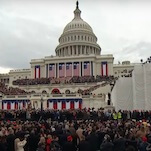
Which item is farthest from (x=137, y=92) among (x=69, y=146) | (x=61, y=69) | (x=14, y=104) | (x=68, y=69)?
(x=61, y=69)

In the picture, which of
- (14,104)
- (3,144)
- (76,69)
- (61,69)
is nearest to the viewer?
(3,144)

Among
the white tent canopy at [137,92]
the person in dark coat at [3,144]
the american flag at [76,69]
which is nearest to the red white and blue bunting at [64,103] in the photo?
the white tent canopy at [137,92]

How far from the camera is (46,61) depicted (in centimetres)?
9650

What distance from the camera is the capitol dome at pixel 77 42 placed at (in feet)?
378

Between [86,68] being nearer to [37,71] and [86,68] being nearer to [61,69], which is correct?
[61,69]

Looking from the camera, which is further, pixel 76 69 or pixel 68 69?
pixel 68 69

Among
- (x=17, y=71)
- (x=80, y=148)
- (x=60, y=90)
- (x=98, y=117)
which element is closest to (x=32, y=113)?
(x=98, y=117)

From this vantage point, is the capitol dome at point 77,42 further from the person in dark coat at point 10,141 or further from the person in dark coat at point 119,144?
the person in dark coat at point 119,144

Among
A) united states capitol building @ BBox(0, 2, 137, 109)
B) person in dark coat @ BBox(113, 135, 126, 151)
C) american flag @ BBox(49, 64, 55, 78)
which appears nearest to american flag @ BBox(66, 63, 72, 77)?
united states capitol building @ BBox(0, 2, 137, 109)

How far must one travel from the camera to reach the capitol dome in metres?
115

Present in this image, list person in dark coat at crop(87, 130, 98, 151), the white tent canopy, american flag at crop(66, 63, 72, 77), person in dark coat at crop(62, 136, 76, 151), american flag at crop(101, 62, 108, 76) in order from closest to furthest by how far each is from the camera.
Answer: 1. person in dark coat at crop(62, 136, 76, 151)
2. person in dark coat at crop(87, 130, 98, 151)
3. the white tent canopy
4. american flag at crop(66, 63, 72, 77)
5. american flag at crop(101, 62, 108, 76)

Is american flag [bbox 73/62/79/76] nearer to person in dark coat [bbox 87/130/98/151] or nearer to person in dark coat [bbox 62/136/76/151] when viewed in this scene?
person in dark coat [bbox 87/130/98/151]

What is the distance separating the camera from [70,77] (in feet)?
281

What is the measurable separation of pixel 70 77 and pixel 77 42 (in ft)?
107
